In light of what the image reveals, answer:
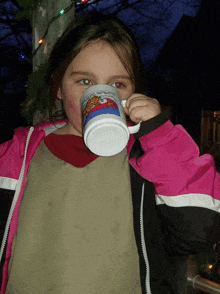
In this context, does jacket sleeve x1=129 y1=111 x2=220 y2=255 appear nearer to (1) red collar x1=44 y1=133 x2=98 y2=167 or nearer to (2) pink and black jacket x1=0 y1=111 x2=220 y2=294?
(2) pink and black jacket x1=0 y1=111 x2=220 y2=294

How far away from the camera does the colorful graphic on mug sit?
785mm

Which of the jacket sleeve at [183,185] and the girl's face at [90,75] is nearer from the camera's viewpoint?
the jacket sleeve at [183,185]

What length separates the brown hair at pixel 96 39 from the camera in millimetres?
1239

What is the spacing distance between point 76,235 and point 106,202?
21 cm

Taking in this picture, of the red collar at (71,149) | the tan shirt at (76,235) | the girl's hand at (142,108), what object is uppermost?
the girl's hand at (142,108)

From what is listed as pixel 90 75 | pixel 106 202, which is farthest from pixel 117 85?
pixel 106 202

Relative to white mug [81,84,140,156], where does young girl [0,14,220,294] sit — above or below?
below

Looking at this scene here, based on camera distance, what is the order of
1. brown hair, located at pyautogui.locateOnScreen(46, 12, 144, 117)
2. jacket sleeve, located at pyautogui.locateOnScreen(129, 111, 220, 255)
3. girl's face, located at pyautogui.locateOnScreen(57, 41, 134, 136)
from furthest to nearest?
brown hair, located at pyautogui.locateOnScreen(46, 12, 144, 117), girl's face, located at pyautogui.locateOnScreen(57, 41, 134, 136), jacket sleeve, located at pyautogui.locateOnScreen(129, 111, 220, 255)

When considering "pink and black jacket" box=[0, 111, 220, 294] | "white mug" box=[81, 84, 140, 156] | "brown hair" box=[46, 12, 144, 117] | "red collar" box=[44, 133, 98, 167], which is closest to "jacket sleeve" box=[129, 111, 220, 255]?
"pink and black jacket" box=[0, 111, 220, 294]

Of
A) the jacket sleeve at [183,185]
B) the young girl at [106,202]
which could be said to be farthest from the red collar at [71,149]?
the jacket sleeve at [183,185]

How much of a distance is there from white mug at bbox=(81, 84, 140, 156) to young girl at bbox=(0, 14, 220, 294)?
0.41 ft

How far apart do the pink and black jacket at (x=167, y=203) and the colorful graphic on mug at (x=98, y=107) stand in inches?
6.7

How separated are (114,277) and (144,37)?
274 inches

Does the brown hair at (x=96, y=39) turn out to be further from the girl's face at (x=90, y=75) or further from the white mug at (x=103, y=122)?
the white mug at (x=103, y=122)
